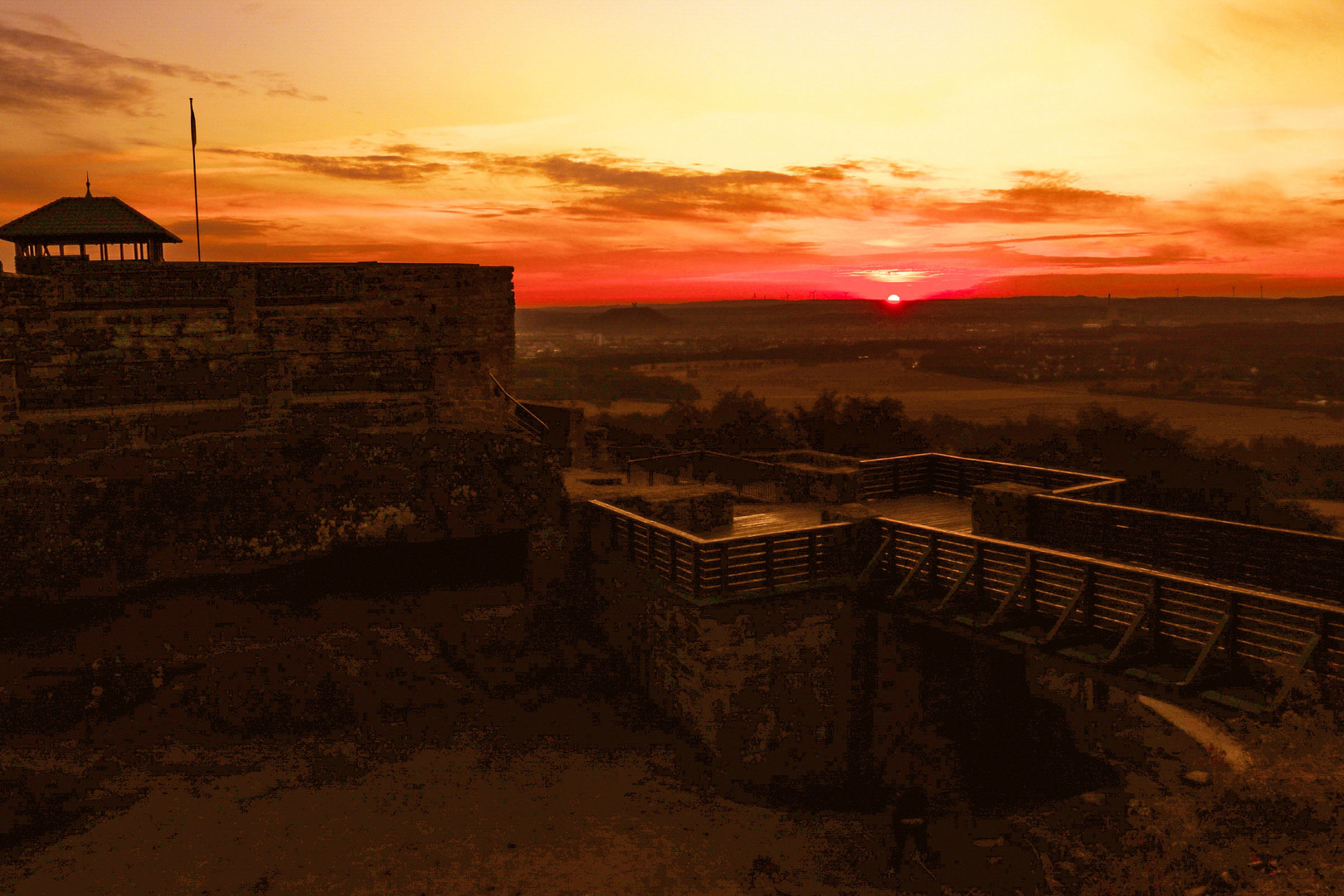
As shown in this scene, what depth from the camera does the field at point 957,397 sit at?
2835 inches

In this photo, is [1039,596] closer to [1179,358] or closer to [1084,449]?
[1084,449]

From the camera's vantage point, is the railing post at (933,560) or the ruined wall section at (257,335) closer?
the railing post at (933,560)

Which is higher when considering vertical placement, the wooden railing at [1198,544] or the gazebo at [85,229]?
the gazebo at [85,229]

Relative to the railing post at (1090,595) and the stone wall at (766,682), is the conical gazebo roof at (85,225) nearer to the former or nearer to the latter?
the stone wall at (766,682)

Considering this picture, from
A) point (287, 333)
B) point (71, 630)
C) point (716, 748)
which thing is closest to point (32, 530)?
point (71, 630)

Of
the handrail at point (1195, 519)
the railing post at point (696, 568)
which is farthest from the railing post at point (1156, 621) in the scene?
the railing post at point (696, 568)

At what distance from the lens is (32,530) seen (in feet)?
40.5

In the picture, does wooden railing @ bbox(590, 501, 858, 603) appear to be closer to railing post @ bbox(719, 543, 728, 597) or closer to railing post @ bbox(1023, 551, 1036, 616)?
railing post @ bbox(719, 543, 728, 597)

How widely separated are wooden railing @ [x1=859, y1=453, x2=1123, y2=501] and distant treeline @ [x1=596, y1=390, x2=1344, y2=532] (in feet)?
33.5

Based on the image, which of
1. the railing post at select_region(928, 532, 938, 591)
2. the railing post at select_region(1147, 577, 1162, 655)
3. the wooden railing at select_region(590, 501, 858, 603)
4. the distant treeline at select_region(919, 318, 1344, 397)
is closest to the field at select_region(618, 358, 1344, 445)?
the distant treeline at select_region(919, 318, 1344, 397)

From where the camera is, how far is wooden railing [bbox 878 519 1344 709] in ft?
30.6

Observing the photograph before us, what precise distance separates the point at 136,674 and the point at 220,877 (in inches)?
137

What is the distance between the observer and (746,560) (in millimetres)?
12945

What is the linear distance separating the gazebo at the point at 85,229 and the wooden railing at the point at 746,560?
14.3 m
